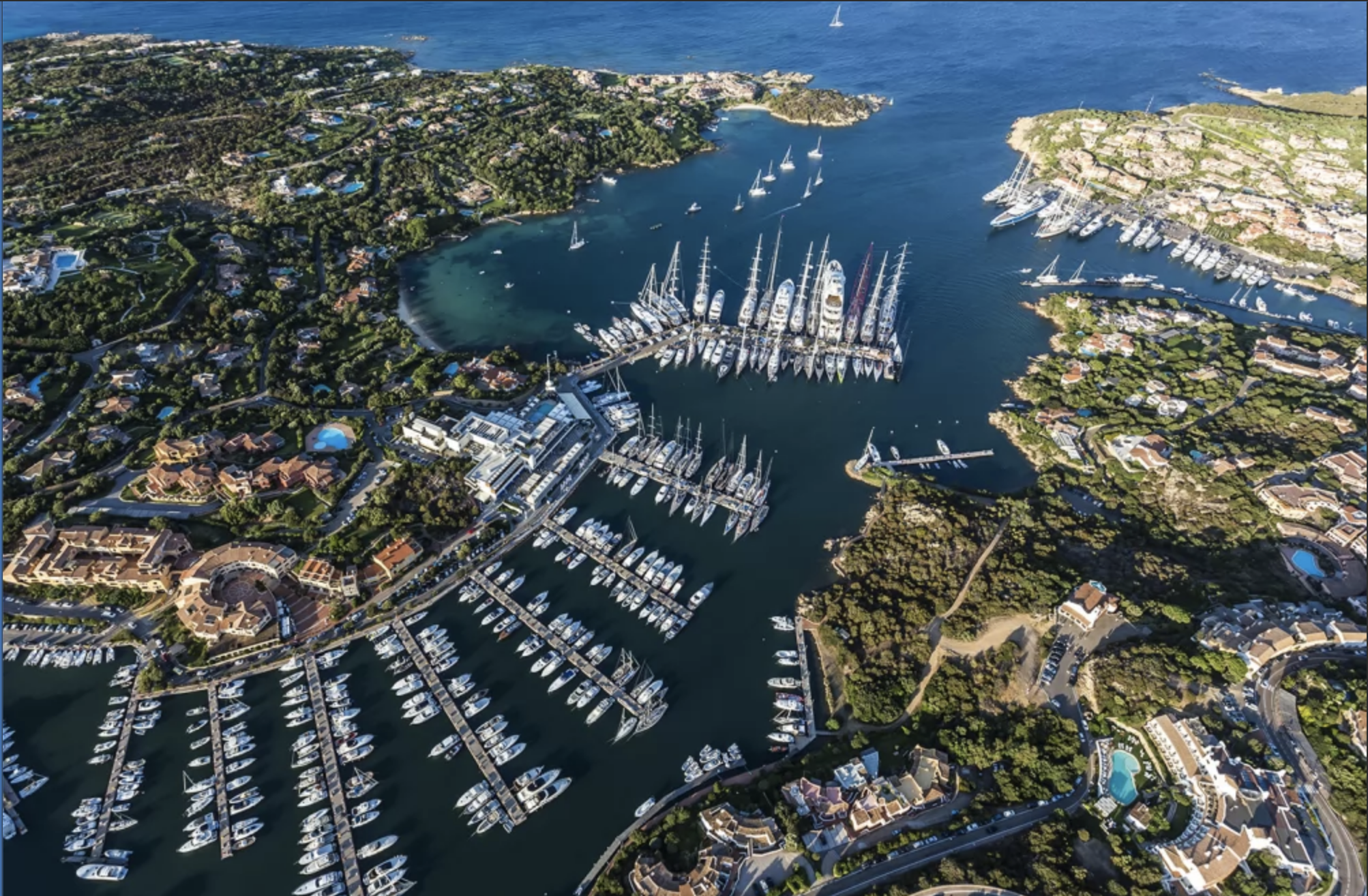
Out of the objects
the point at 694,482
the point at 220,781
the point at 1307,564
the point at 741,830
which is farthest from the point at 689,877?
the point at 1307,564

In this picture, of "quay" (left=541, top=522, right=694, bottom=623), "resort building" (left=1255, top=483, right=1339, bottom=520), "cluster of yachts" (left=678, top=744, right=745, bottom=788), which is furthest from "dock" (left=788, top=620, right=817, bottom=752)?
"resort building" (left=1255, top=483, right=1339, bottom=520)

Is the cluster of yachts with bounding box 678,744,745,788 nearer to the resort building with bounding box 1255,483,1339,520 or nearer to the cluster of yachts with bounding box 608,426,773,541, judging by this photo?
the cluster of yachts with bounding box 608,426,773,541

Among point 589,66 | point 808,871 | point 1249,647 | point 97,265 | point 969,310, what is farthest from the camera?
point 589,66

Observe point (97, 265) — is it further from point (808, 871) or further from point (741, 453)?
point (808, 871)

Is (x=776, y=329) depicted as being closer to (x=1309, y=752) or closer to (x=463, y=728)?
(x=463, y=728)

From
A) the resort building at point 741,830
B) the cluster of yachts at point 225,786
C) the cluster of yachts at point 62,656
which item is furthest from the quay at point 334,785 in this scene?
the resort building at point 741,830

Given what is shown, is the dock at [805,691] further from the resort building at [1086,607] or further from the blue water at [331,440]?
the blue water at [331,440]

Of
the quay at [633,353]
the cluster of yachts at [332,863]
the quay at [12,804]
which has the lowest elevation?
the cluster of yachts at [332,863]

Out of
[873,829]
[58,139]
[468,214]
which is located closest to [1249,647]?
[873,829]
